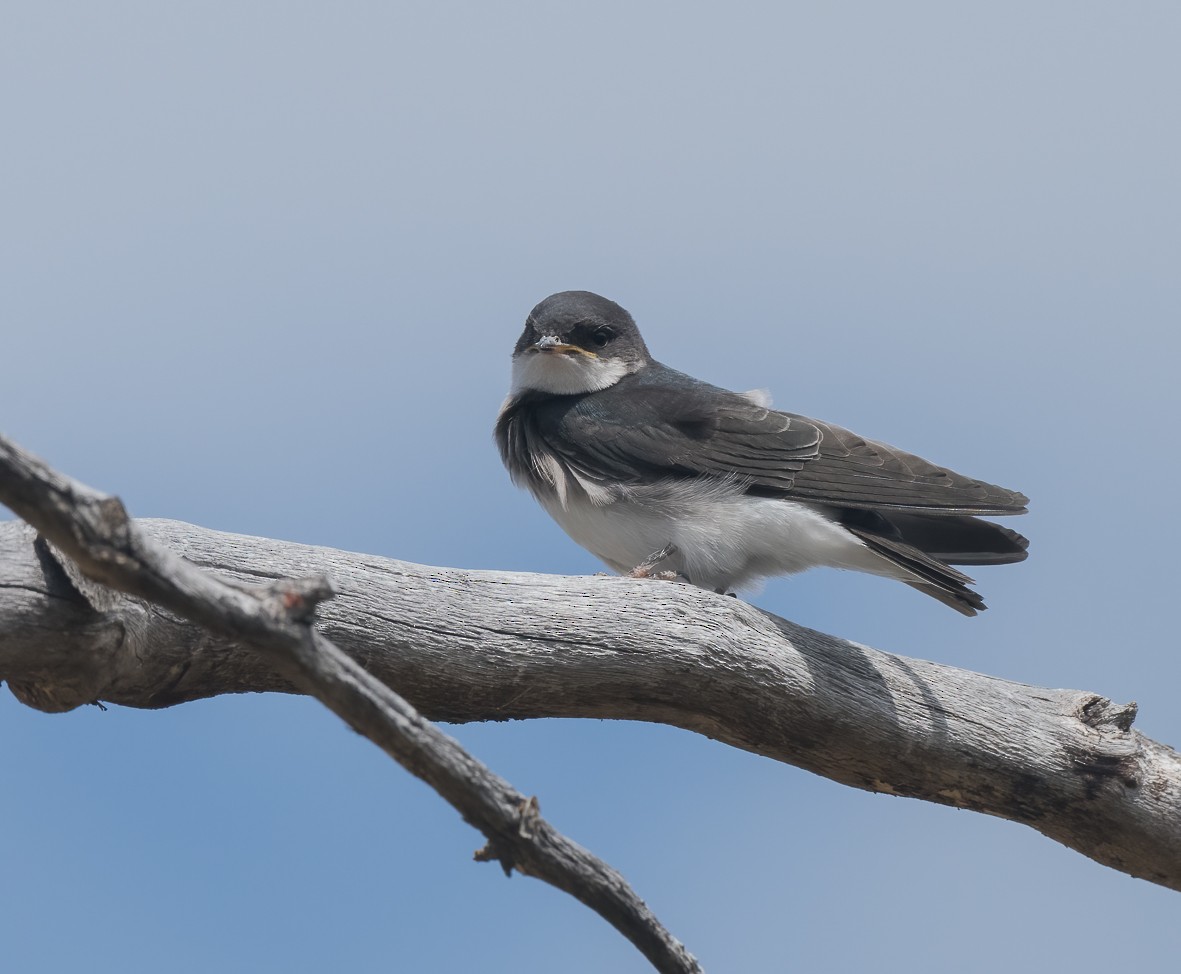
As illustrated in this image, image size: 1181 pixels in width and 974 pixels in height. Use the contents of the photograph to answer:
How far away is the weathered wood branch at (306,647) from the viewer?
8.10ft

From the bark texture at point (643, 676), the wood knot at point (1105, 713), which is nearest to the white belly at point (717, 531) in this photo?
the bark texture at point (643, 676)

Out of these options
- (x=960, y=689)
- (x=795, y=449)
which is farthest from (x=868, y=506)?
(x=960, y=689)

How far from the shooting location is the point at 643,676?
4531mm

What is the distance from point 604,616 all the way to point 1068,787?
6.86 ft

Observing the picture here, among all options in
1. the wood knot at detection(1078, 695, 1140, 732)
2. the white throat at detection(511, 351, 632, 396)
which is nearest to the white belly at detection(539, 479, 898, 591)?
the white throat at detection(511, 351, 632, 396)

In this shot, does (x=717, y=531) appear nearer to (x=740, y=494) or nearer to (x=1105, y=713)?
(x=740, y=494)

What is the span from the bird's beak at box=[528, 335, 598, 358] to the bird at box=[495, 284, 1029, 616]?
294 mm

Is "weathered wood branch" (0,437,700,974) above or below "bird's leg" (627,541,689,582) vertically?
below

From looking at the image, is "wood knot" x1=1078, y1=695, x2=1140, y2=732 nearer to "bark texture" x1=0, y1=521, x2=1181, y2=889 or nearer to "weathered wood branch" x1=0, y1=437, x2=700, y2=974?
"bark texture" x1=0, y1=521, x2=1181, y2=889

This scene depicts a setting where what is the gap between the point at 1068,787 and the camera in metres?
4.99

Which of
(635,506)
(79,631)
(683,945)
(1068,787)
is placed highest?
(635,506)

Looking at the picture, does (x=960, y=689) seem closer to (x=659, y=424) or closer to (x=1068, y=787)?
(x=1068, y=787)

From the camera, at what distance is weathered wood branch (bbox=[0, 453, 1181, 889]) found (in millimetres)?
3838

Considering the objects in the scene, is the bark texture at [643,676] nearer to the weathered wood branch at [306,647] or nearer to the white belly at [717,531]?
the white belly at [717,531]
